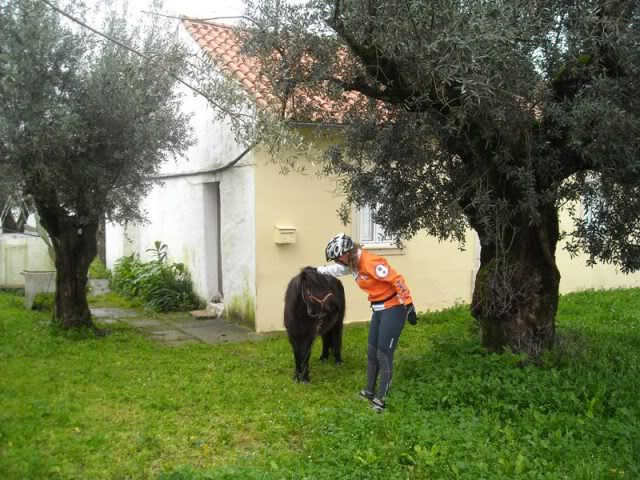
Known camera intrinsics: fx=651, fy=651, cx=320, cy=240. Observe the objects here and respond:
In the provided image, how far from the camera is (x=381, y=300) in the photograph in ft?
21.1

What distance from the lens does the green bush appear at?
43.2 feet

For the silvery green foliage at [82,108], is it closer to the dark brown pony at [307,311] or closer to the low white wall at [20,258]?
the dark brown pony at [307,311]

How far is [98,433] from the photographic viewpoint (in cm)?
568

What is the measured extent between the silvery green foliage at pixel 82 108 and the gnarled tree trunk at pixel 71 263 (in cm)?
31

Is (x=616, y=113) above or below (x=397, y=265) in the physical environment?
above

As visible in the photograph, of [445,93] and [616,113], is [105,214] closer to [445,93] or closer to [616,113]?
[445,93]

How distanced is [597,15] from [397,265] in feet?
21.2

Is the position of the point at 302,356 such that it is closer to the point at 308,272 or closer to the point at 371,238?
the point at 308,272

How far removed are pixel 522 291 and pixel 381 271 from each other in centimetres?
172

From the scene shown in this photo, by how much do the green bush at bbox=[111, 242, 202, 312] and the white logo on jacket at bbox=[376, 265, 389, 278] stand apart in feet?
24.8

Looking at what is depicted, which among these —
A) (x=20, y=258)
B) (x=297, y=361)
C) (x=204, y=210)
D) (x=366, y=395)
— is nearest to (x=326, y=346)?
(x=297, y=361)

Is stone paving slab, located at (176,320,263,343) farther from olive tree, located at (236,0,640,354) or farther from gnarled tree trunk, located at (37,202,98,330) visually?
olive tree, located at (236,0,640,354)

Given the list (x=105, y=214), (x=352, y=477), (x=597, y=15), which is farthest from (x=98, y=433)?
(x=597, y=15)

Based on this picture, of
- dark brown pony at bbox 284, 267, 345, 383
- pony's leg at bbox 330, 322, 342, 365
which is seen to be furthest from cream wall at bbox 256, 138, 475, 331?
dark brown pony at bbox 284, 267, 345, 383
